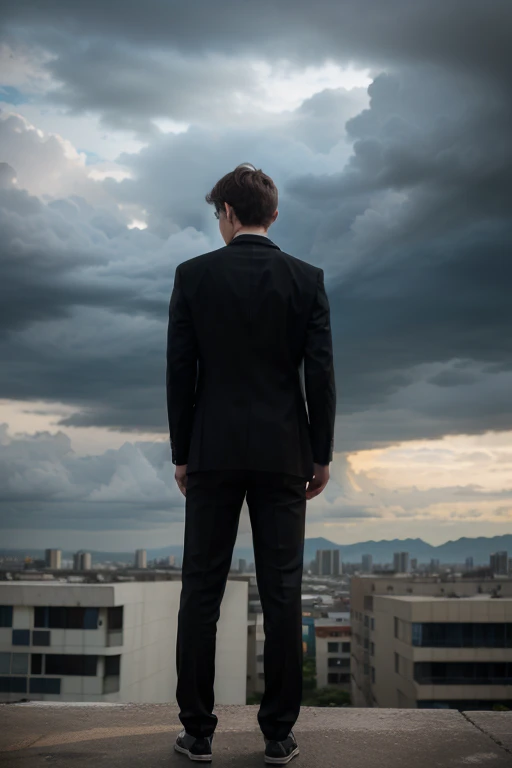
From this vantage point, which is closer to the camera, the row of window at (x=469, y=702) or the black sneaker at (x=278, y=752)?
the black sneaker at (x=278, y=752)

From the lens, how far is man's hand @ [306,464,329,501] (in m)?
2.73

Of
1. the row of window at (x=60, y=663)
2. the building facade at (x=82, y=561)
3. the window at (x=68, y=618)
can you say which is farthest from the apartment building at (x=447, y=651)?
the building facade at (x=82, y=561)

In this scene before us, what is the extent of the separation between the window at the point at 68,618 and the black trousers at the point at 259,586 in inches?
2063

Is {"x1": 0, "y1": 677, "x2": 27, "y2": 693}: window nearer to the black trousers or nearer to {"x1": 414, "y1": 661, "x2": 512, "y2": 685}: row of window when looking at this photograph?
{"x1": 414, "y1": 661, "x2": 512, "y2": 685}: row of window

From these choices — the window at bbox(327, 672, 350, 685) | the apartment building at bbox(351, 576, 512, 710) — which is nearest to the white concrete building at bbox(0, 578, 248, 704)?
the apartment building at bbox(351, 576, 512, 710)

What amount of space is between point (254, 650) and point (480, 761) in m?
68.7

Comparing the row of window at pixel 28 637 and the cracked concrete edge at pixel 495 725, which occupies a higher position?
the cracked concrete edge at pixel 495 725

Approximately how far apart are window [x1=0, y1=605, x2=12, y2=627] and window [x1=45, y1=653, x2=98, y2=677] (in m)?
3.18

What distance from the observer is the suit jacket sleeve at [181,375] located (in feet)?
8.83

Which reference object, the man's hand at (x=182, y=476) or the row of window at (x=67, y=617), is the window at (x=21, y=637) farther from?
the man's hand at (x=182, y=476)

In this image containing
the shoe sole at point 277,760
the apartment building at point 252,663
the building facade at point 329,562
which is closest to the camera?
the shoe sole at point 277,760

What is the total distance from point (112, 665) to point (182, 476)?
54.1 metres

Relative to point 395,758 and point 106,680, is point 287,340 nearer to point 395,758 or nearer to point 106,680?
point 395,758

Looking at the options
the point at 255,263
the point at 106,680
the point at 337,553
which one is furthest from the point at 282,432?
the point at 337,553
